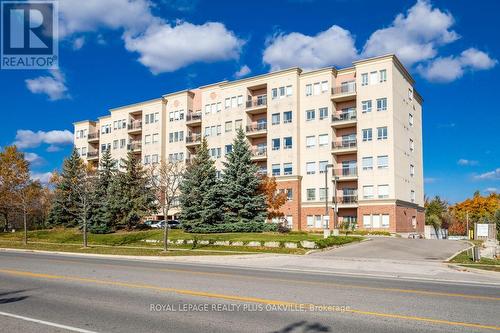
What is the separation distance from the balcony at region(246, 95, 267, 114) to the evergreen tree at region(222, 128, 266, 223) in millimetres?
15142

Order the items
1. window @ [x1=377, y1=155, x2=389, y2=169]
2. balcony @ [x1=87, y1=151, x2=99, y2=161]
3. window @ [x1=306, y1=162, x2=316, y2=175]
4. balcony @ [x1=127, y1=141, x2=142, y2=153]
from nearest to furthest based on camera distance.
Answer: window @ [x1=377, y1=155, x2=389, y2=169] < window @ [x1=306, y1=162, x2=316, y2=175] < balcony @ [x1=127, y1=141, x2=142, y2=153] < balcony @ [x1=87, y1=151, x2=99, y2=161]

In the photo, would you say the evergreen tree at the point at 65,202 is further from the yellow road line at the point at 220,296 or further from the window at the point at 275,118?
the yellow road line at the point at 220,296

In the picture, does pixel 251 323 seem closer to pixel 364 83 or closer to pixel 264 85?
pixel 364 83

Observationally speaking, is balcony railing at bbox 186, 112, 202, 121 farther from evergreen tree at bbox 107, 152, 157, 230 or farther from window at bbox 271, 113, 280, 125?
evergreen tree at bbox 107, 152, 157, 230

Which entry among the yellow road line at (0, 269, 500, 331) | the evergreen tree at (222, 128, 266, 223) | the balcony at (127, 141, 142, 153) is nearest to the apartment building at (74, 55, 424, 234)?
the balcony at (127, 141, 142, 153)

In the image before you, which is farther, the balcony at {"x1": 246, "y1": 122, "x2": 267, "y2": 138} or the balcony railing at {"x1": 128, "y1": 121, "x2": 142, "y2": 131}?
the balcony railing at {"x1": 128, "y1": 121, "x2": 142, "y2": 131}

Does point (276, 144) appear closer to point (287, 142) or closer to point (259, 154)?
A: point (287, 142)

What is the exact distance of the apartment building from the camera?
51312mm

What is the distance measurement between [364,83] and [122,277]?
145 ft

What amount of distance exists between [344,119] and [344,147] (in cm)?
337

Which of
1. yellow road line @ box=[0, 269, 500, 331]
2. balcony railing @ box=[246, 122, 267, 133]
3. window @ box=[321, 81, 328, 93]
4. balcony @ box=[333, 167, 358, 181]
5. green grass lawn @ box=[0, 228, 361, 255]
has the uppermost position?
window @ box=[321, 81, 328, 93]

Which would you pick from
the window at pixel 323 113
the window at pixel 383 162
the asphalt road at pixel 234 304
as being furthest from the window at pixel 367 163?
the asphalt road at pixel 234 304

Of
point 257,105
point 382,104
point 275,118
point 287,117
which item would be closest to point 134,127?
point 257,105

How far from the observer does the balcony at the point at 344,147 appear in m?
53.1
